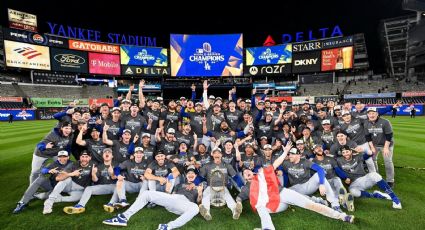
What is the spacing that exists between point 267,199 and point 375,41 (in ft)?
272

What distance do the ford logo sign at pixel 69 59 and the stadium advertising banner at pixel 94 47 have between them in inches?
64.7

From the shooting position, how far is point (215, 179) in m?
6.23

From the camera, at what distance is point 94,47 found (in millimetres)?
46344

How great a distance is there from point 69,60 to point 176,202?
4811 centimetres

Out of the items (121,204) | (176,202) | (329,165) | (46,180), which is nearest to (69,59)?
(46,180)

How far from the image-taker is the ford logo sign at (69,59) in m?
44.1

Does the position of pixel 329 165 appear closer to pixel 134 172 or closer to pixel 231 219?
pixel 231 219

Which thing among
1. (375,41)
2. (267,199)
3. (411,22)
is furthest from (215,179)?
(411,22)

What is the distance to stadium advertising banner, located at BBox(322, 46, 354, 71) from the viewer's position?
149 ft

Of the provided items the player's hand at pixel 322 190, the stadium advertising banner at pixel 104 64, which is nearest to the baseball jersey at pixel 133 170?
the player's hand at pixel 322 190

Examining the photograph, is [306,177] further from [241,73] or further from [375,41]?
[375,41]

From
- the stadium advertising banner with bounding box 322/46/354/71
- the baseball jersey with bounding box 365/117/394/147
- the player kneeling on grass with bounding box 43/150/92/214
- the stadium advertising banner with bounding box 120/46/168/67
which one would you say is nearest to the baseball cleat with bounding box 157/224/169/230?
the player kneeling on grass with bounding box 43/150/92/214

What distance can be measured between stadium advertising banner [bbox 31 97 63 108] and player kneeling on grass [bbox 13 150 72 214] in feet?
129

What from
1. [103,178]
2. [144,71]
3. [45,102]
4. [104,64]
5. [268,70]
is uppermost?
[104,64]
